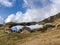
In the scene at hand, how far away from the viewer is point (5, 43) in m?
54.3

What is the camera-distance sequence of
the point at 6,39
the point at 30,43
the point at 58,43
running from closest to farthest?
the point at 58,43 → the point at 30,43 → the point at 6,39

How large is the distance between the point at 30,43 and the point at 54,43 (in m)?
7.25

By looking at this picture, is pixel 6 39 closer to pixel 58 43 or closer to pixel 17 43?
pixel 17 43

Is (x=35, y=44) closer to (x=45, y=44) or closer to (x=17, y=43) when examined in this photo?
(x=45, y=44)

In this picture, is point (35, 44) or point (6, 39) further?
point (6, 39)

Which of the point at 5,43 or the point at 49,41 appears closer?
the point at 49,41

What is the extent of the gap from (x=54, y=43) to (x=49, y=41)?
2.38m

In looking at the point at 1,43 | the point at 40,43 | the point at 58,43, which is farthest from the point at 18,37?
the point at 58,43

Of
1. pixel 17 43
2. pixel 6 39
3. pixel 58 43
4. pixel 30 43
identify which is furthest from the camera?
pixel 6 39

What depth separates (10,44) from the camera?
172ft

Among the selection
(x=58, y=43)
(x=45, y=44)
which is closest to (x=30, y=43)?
(x=45, y=44)

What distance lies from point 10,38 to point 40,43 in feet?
53.8

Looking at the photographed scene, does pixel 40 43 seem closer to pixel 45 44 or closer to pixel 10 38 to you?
pixel 45 44

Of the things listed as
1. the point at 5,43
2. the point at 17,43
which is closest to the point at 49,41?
the point at 17,43
